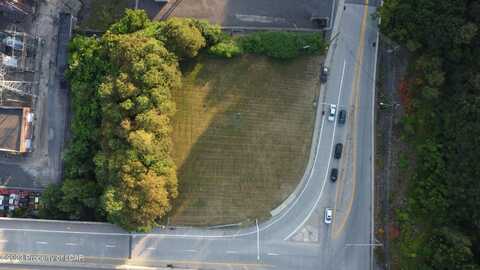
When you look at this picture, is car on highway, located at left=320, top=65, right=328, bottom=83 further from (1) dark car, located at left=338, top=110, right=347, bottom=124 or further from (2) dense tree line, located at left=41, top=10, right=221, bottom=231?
(2) dense tree line, located at left=41, top=10, right=221, bottom=231

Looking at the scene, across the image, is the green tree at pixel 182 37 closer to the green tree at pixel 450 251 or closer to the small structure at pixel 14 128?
the small structure at pixel 14 128

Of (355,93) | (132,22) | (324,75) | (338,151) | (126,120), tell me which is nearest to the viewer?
(126,120)

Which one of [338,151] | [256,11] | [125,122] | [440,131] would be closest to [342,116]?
[338,151]

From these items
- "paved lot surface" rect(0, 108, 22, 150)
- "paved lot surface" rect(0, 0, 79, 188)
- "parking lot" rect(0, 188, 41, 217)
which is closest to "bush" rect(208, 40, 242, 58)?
"paved lot surface" rect(0, 0, 79, 188)

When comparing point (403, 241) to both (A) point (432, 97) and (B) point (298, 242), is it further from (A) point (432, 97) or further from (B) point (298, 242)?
(A) point (432, 97)

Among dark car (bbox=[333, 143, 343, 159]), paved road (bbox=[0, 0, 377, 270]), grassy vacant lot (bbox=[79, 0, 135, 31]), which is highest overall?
grassy vacant lot (bbox=[79, 0, 135, 31])

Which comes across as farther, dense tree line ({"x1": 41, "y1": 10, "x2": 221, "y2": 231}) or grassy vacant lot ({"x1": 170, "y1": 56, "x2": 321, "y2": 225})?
grassy vacant lot ({"x1": 170, "y1": 56, "x2": 321, "y2": 225})

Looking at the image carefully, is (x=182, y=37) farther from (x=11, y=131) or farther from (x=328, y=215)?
(x=328, y=215)
